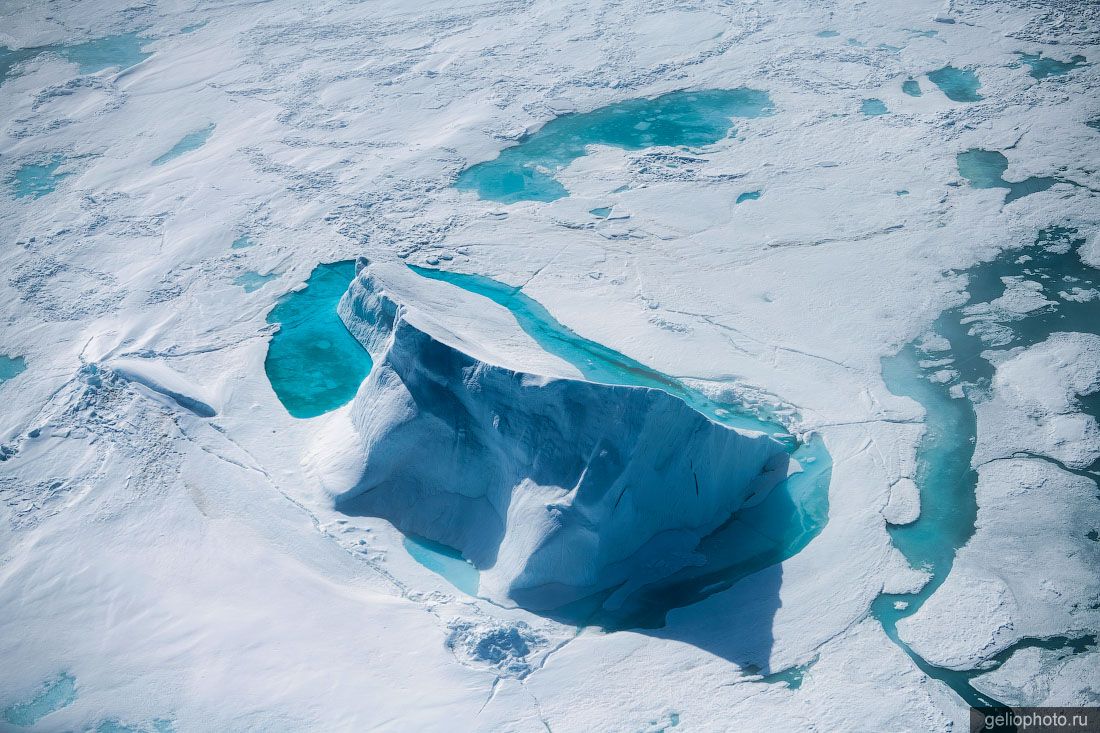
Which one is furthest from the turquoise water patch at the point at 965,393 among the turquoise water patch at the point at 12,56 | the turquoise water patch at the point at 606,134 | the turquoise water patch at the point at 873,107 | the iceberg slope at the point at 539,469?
the turquoise water patch at the point at 12,56

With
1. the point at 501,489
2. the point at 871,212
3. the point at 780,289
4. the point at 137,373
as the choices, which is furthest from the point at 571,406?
the point at 871,212

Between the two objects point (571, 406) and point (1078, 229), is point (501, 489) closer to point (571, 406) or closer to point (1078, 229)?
point (571, 406)

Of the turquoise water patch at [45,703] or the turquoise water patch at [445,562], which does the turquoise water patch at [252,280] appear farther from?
the turquoise water patch at [45,703]

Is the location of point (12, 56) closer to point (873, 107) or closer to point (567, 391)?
point (567, 391)

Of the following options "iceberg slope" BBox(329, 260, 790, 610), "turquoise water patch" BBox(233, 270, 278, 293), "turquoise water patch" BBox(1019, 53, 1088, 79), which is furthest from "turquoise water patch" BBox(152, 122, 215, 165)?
"turquoise water patch" BBox(1019, 53, 1088, 79)

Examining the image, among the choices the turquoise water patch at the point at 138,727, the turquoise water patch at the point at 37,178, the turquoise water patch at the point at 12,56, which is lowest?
the turquoise water patch at the point at 138,727

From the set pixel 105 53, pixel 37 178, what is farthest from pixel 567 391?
pixel 105 53
